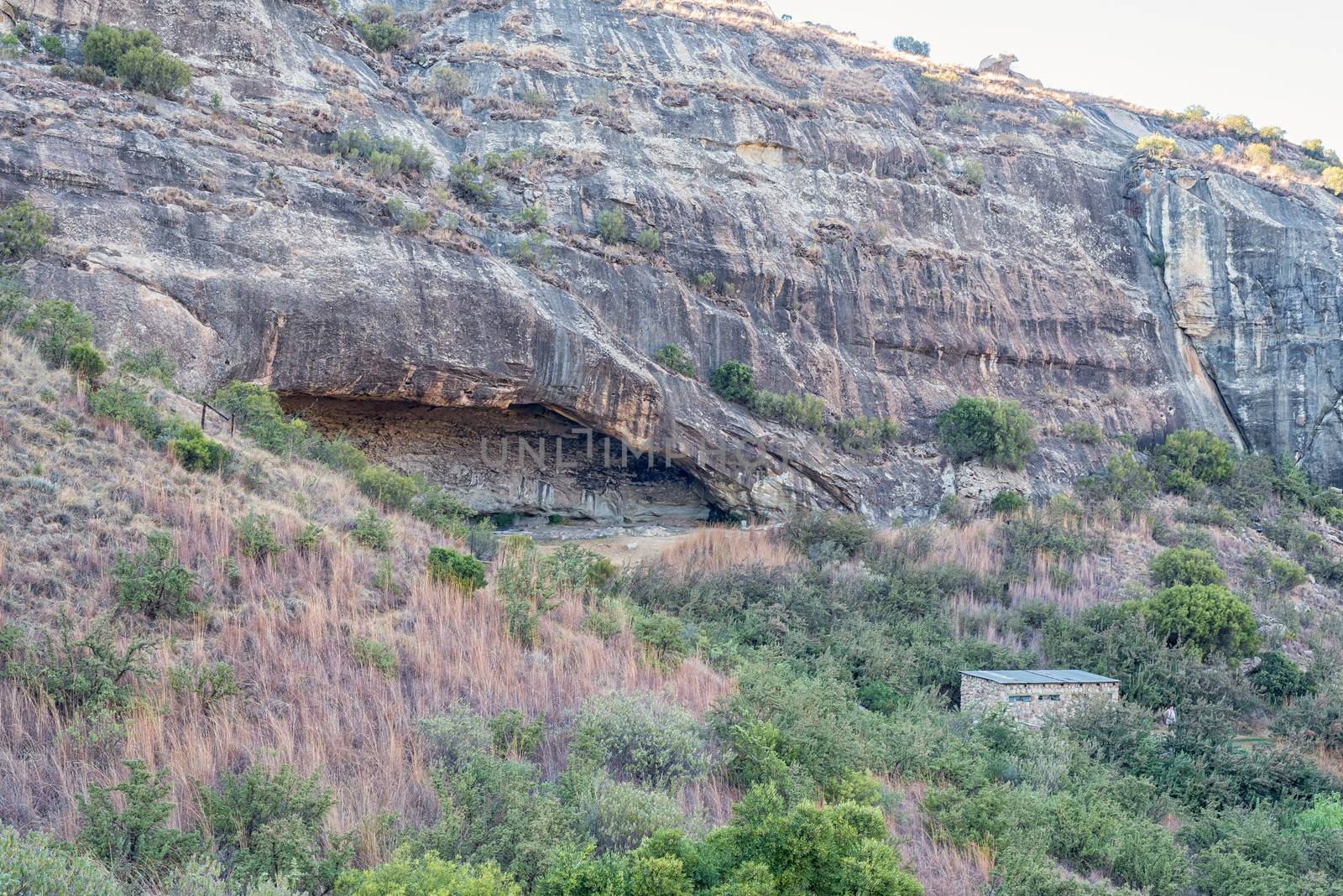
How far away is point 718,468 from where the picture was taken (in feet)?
65.0

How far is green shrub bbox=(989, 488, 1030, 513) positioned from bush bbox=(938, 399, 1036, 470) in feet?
3.50

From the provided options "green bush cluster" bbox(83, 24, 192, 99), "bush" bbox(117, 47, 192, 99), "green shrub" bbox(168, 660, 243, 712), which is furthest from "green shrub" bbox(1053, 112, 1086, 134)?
"green shrub" bbox(168, 660, 243, 712)

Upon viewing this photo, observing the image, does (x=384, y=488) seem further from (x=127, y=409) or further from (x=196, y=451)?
(x=127, y=409)

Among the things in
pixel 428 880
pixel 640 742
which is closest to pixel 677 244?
pixel 640 742

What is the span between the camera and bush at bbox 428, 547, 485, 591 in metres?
10.1

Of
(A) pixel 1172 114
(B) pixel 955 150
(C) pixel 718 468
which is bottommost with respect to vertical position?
(C) pixel 718 468

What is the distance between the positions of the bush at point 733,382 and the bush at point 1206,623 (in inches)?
371

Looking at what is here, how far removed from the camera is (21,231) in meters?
13.2

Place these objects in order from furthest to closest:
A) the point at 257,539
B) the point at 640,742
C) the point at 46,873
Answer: the point at 257,539 < the point at 640,742 < the point at 46,873

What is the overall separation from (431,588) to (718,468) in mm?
10785

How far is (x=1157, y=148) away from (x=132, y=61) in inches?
1196

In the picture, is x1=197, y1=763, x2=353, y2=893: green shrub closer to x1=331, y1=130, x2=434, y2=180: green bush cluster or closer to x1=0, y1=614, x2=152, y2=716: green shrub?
x1=0, y1=614, x2=152, y2=716: green shrub

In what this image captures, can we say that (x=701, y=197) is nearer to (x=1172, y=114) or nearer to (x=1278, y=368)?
(x=1278, y=368)

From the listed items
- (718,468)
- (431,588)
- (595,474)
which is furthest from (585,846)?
(595,474)
